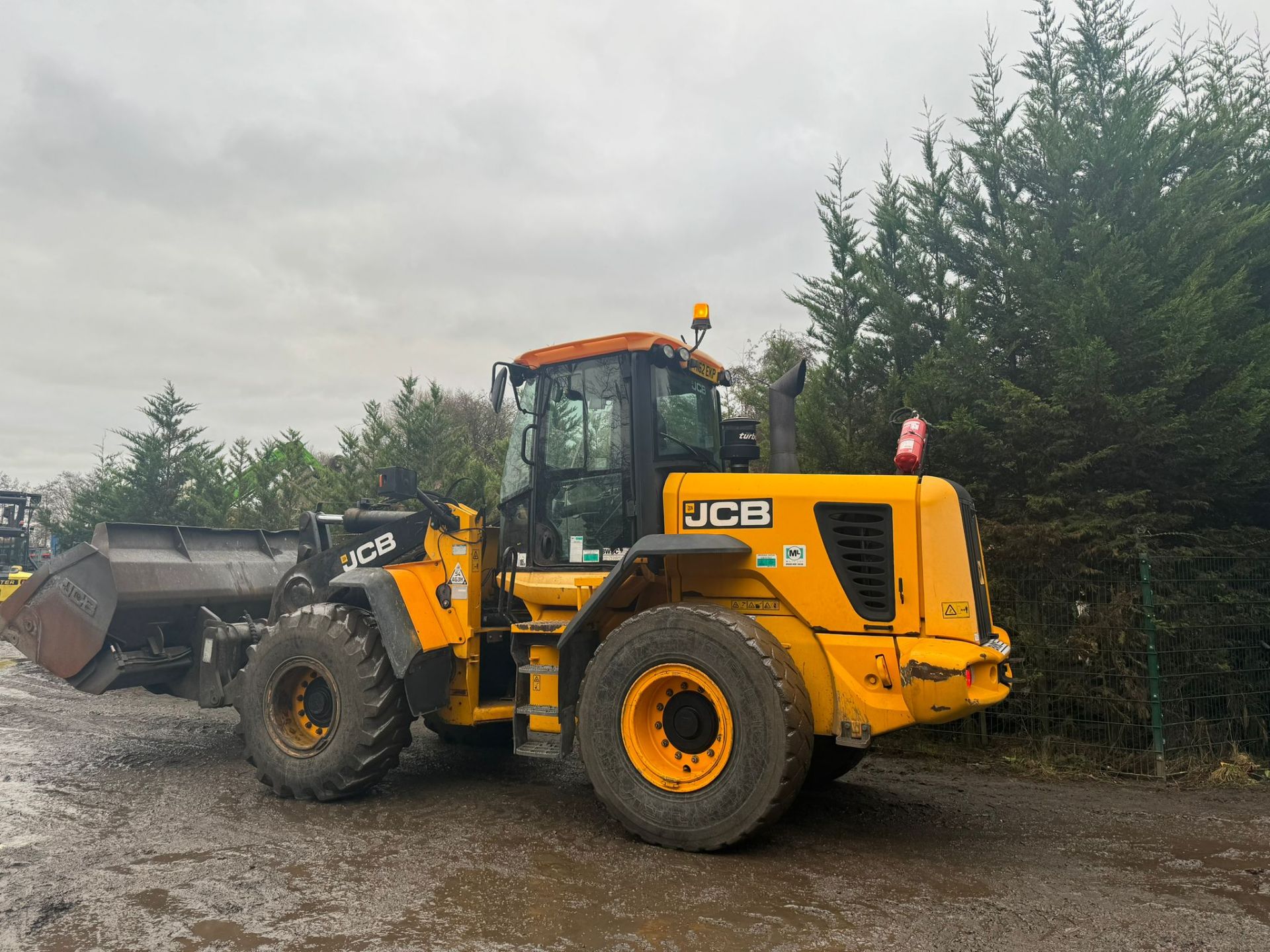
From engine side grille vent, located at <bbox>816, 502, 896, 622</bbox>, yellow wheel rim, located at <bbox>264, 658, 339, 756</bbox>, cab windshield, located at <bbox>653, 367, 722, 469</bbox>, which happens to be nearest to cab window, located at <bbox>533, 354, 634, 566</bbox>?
cab windshield, located at <bbox>653, 367, 722, 469</bbox>

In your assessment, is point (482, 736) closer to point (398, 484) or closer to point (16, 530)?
point (398, 484)

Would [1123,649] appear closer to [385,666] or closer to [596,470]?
[596,470]

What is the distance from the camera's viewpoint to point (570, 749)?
5.35m

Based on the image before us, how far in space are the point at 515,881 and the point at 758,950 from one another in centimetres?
129

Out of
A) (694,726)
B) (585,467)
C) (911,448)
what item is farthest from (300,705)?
(911,448)

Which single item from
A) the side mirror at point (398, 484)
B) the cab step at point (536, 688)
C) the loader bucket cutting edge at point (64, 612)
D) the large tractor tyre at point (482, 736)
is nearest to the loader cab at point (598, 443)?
the cab step at point (536, 688)

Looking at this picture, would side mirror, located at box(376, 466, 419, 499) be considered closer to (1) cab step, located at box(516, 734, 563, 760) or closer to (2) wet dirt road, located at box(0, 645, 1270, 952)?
(1) cab step, located at box(516, 734, 563, 760)

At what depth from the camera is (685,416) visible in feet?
19.4

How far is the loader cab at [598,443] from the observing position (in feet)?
18.2

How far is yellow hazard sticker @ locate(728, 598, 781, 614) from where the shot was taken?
16.4 feet

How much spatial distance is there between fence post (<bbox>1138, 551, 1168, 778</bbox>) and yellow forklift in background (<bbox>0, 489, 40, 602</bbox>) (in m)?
20.3

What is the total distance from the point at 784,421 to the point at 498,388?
1915 mm

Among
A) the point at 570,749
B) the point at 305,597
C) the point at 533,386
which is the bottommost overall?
the point at 570,749

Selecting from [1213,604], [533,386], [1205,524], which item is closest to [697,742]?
[533,386]
